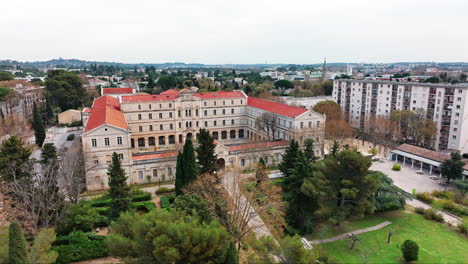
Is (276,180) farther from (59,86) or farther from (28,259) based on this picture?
(59,86)

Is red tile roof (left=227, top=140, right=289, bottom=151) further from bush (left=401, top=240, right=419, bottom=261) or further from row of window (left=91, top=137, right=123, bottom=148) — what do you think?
bush (left=401, top=240, right=419, bottom=261)

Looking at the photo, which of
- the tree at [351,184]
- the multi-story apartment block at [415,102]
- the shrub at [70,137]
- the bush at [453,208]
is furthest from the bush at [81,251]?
the multi-story apartment block at [415,102]

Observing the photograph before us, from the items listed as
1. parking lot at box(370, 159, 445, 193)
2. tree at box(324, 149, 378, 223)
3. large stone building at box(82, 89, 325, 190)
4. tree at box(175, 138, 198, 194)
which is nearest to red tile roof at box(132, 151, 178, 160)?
large stone building at box(82, 89, 325, 190)

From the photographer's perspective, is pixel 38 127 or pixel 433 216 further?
pixel 38 127

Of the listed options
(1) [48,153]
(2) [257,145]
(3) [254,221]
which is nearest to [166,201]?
(3) [254,221]

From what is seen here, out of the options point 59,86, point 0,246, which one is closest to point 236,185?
point 0,246

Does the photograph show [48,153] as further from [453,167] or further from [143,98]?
[453,167]
